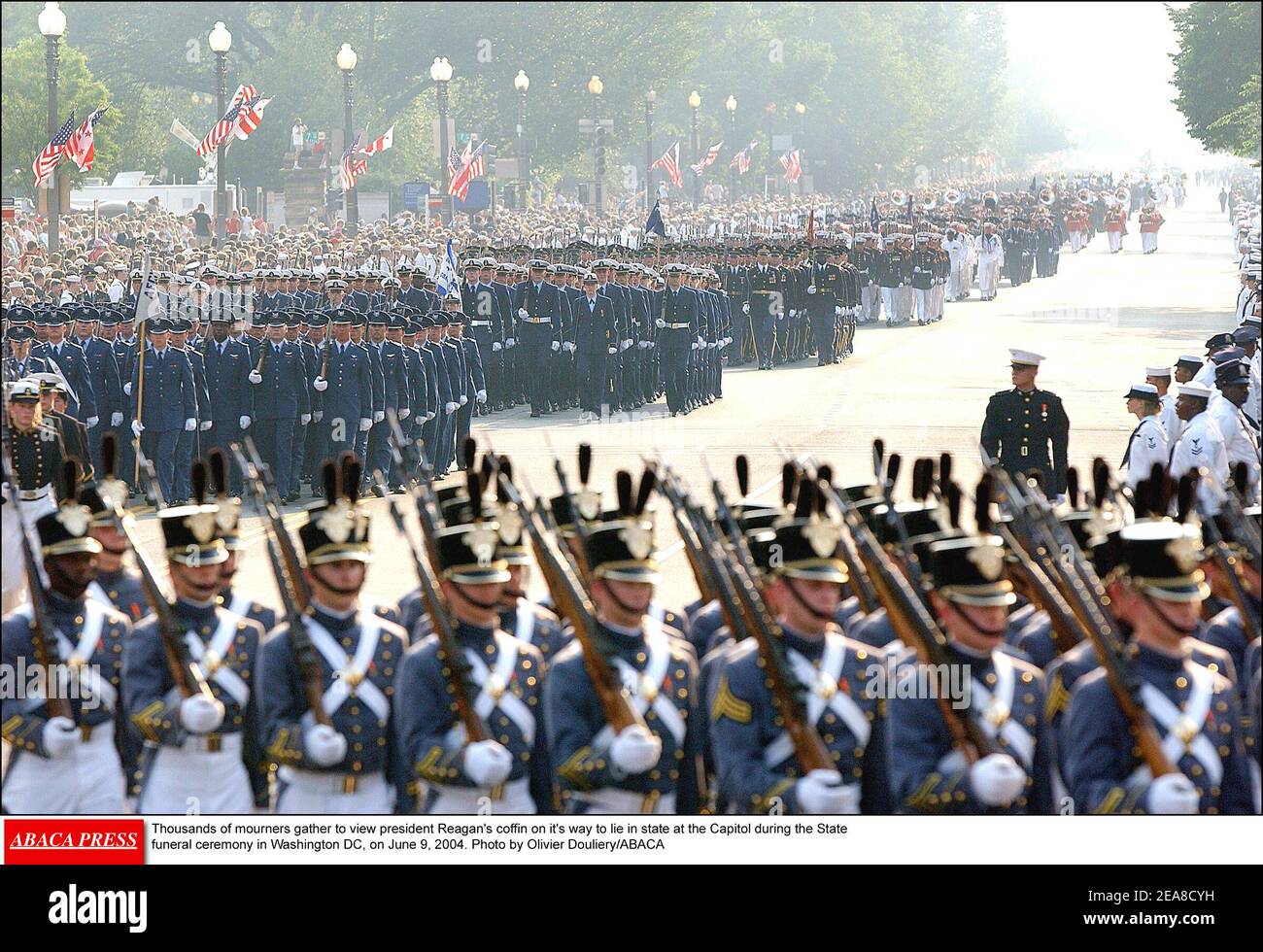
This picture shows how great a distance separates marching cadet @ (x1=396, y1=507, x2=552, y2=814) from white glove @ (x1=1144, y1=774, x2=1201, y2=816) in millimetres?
1911

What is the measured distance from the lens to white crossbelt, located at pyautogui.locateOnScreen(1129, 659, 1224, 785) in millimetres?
6242

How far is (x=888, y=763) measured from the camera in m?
6.51

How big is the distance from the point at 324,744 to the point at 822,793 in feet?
5.12

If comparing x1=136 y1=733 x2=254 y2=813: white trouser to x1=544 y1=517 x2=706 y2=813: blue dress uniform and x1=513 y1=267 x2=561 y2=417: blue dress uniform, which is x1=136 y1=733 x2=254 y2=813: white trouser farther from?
x1=513 y1=267 x2=561 y2=417: blue dress uniform

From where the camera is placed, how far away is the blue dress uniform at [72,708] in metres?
7.11

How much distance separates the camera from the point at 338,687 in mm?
6867

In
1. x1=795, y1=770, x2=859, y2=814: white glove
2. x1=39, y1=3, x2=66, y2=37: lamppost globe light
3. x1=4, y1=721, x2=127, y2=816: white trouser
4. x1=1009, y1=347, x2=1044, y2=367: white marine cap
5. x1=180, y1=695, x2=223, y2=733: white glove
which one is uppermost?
x1=39, y1=3, x2=66, y2=37: lamppost globe light

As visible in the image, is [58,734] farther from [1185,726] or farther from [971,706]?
[1185,726]

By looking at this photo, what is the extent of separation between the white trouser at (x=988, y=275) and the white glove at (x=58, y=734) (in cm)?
4184

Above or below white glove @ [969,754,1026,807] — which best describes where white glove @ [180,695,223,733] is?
above

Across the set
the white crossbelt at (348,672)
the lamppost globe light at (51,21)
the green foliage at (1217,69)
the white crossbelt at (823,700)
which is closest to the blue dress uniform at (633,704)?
the white crossbelt at (823,700)

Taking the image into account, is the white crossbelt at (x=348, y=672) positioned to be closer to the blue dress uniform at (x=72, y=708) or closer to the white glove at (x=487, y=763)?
the white glove at (x=487, y=763)

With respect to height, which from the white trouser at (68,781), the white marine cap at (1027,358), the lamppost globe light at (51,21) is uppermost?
the lamppost globe light at (51,21)

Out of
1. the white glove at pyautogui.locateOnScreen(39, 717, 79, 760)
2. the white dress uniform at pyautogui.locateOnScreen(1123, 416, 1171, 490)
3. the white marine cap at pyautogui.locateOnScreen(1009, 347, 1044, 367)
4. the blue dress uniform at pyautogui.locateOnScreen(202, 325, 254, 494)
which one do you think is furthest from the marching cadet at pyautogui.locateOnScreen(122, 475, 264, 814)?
the blue dress uniform at pyautogui.locateOnScreen(202, 325, 254, 494)
